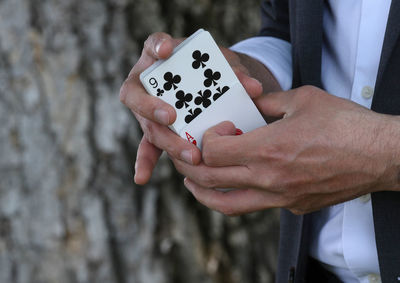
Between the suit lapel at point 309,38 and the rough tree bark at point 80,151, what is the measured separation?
0.78 metres

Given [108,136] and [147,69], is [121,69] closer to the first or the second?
[108,136]

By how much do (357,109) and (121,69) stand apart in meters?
1.08

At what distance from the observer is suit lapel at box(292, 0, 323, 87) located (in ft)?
3.85

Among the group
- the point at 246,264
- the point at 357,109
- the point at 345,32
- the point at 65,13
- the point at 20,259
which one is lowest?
the point at 246,264

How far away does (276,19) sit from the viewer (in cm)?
146

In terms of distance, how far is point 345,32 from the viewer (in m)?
1.17

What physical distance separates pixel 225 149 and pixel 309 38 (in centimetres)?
38

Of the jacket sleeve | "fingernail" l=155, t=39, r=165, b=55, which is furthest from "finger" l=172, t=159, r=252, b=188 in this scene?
the jacket sleeve

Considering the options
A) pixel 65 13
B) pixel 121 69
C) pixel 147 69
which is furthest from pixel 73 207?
pixel 147 69

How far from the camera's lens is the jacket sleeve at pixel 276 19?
56.6 inches

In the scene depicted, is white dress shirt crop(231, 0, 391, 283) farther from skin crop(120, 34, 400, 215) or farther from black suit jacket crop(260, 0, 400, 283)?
skin crop(120, 34, 400, 215)

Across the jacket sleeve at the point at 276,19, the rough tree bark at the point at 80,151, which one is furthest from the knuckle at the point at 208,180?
the rough tree bark at the point at 80,151

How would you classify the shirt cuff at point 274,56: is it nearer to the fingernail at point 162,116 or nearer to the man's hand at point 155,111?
the man's hand at point 155,111

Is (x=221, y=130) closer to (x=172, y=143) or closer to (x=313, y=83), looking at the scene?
(x=172, y=143)
